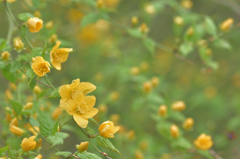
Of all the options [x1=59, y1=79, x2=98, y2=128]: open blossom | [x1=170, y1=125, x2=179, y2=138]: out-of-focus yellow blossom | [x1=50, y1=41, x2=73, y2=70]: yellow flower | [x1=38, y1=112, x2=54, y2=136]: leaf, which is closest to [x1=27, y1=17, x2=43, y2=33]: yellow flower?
[x1=50, y1=41, x2=73, y2=70]: yellow flower

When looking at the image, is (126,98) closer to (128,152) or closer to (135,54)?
(135,54)

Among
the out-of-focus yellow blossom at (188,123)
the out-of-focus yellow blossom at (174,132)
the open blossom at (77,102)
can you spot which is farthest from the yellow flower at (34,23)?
the out-of-focus yellow blossom at (188,123)

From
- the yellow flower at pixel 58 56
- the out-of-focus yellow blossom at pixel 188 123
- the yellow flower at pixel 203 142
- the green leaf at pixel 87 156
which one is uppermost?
the out-of-focus yellow blossom at pixel 188 123

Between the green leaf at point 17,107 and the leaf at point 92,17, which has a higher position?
the leaf at point 92,17

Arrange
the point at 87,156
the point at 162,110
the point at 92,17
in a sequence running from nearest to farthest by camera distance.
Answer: the point at 87,156 < the point at 92,17 < the point at 162,110

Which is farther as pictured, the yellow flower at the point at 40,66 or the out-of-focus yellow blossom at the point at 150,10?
the out-of-focus yellow blossom at the point at 150,10

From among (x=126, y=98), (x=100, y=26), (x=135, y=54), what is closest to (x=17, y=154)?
(x=135, y=54)

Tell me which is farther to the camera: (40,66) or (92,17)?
(92,17)

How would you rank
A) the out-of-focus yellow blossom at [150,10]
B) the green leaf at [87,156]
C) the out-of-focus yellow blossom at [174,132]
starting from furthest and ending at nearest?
the out-of-focus yellow blossom at [150,10]
the out-of-focus yellow blossom at [174,132]
the green leaf at [87,156]

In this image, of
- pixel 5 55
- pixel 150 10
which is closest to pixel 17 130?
pixel 5 55

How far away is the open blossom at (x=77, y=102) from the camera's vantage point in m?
1.20

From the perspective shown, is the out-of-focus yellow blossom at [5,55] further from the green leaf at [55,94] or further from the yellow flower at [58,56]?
the green leaf at [55,94]

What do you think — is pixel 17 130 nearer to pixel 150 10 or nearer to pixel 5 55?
pixel 5 55

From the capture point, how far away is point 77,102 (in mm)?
1236
